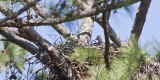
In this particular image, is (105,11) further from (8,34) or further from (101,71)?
(8,34)

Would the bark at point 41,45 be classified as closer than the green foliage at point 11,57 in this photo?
Yes

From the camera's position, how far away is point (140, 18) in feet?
14.0

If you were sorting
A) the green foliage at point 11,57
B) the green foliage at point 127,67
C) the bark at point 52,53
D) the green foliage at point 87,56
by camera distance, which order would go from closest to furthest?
the green foliage at point 127,67 → the bark at point 52,53 → the green foliage at point 87,56 → the green foliage at point 11,57

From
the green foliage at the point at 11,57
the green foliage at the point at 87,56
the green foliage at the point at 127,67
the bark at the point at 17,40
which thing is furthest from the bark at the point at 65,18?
the green foliage at the point at 11,57

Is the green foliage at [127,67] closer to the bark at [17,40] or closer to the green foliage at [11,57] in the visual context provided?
the bark at [17,40]

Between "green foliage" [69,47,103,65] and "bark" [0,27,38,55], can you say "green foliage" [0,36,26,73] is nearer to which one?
"bark" [0,27,38,55]

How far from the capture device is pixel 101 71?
11.8 feet

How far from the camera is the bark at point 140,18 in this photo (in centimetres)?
418

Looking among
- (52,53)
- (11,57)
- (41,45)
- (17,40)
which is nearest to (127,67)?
(52,53)

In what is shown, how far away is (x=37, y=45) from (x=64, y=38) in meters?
0.61

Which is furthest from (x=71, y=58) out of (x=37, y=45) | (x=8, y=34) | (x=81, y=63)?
(x=8, y=34)

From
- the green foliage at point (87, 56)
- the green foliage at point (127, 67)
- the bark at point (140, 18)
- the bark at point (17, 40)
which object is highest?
the bark at point (140, 18)

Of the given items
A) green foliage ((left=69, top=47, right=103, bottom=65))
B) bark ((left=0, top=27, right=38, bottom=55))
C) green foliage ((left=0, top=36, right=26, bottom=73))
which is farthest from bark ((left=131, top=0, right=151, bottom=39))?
green foliage ((left=0, top=36, right=26, bottom=73))

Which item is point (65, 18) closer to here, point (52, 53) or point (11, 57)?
point (52, 53)
